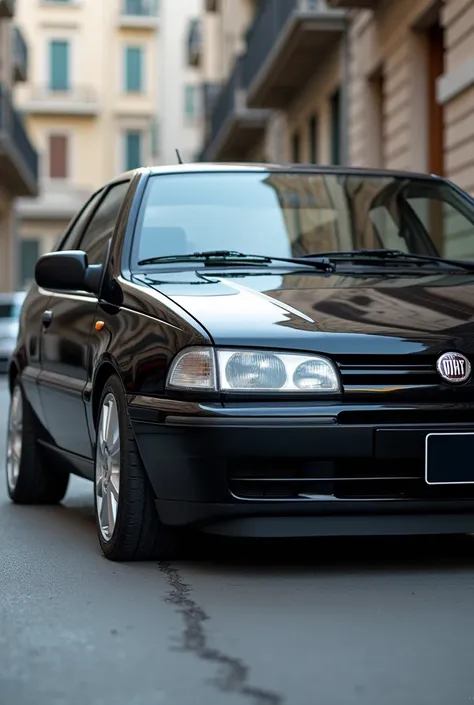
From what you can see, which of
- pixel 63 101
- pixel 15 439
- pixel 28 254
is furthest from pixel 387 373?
pixel 63 101

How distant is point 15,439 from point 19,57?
35.1 metres

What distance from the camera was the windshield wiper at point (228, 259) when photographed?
633 centimetres

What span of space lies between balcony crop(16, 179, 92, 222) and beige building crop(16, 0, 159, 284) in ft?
0.12

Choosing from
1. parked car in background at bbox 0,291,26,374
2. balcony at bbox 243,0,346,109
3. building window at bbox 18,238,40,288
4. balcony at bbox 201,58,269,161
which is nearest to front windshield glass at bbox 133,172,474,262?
balcony at bbox 243,0,346,109

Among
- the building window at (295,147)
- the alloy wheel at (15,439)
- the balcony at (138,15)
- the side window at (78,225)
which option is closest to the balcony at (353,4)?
the building window at (295,147)

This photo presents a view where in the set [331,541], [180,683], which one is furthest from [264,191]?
[180,683]

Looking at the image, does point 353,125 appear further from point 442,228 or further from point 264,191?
point 264,191

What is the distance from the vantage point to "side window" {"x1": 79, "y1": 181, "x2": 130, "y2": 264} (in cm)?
689

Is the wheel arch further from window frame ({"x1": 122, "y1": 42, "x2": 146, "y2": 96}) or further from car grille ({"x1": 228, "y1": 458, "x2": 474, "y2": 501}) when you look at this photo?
window frame ({"x1": 122, "y1": 42, "x2": 146, "y2": 96})

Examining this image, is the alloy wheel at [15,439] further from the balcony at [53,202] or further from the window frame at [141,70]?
the window frame at [141,70]

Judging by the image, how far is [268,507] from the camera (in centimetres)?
530

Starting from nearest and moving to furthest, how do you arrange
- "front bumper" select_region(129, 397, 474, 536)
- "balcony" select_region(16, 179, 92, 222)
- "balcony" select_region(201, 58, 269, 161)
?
"front bumper" select_region(129, 397, 474, 536) → "balcony" select_region(201, 58, 269, 161) → "balcony" select_region(16, 179, 92, 222)

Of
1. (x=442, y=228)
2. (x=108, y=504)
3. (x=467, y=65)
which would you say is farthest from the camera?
(x=467, y=65)

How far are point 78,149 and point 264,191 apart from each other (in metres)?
55.7
